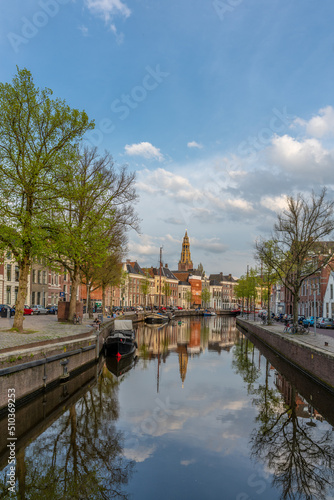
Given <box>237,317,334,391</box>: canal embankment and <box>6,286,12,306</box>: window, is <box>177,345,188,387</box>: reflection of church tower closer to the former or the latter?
<box>237,317,334,391</box>: canal embankment

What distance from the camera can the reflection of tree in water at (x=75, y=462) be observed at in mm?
10156

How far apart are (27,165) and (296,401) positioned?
19.4 m

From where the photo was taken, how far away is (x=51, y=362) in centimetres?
1919

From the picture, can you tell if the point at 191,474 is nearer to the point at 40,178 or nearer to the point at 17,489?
the point at 17,489

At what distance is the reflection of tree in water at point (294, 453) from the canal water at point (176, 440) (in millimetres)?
33

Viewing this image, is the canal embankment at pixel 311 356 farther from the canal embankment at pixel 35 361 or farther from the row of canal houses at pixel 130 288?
the row of canal houses at pixel 130 288

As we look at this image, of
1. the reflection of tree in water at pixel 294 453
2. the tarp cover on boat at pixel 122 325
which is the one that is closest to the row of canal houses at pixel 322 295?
the tarp cover on boat at pixel 122 325

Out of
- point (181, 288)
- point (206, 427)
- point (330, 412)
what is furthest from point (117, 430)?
point (181, 288)

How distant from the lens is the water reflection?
36.9 feet

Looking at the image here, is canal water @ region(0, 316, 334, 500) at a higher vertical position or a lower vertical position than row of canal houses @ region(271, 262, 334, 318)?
lower

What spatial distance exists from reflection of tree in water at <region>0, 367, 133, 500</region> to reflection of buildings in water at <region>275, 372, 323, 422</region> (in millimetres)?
8349

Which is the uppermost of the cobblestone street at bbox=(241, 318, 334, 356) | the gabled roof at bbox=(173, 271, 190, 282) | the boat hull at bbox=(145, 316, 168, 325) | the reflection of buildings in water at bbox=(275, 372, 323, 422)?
the gabled roof at bbox=(173, 271, 190, 282)

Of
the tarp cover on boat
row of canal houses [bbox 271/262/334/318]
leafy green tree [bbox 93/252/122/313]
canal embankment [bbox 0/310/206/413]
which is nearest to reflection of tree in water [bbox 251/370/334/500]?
canal embankment [bbox 0/310/206/413]

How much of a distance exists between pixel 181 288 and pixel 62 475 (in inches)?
5766
